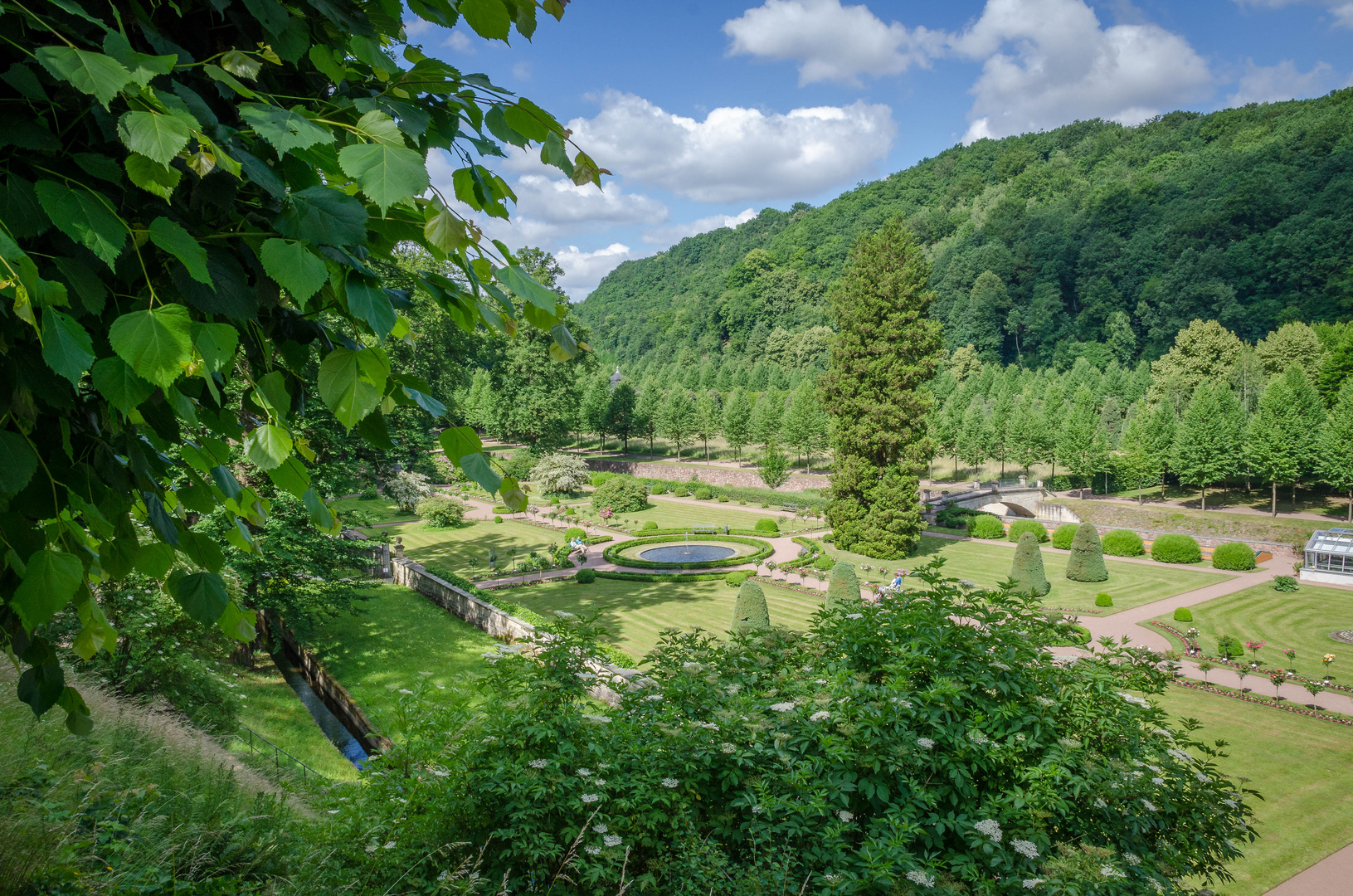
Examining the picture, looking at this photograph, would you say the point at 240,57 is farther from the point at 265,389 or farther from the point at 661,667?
the point at 661,667

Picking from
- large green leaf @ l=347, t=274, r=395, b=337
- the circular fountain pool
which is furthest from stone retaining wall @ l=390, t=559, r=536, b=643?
large green leaf @ l=347, t=274, r=395, b=337

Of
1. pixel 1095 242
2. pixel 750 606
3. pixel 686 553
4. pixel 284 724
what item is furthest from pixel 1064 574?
pixel 1095 242

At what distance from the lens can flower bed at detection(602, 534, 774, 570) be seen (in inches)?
1093

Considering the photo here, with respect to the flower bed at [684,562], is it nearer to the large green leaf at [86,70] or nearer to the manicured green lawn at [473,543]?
the manicured green lawn at [473,543]

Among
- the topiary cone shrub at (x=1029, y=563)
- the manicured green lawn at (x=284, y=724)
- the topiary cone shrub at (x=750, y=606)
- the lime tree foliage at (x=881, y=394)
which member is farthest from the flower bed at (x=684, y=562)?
the manicured green lawn at (x=284, y=724)

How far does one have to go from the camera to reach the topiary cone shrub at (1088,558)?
2573cm

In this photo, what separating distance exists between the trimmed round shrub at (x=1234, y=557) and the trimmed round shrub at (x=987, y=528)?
8319 mm

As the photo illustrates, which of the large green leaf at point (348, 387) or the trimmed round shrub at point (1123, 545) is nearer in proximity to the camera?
the large green leaf at point (348, 387)

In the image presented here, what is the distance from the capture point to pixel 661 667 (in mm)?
5797

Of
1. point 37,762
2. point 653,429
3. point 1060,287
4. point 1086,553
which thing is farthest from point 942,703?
point 1060,287

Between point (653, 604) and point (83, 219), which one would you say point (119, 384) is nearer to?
point (83, 219)

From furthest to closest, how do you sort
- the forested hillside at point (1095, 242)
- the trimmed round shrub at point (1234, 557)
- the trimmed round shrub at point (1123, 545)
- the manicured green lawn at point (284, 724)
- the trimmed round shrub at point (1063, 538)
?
the forested hillside at point (1095, 242), the trimmed round shrub at point (1063, 538), the trimmed round shrub at point (1123, 545), the trimmed round shrub at point (1234, 557), the manicured green lawn at point (284, 724)

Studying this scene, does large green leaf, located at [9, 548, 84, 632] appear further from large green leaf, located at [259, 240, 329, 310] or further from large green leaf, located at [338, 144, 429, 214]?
large green leaf, located at [338, 144, 429, 214]

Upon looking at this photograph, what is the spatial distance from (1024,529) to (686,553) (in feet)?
52.7
